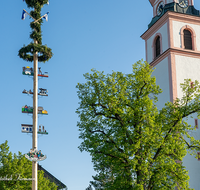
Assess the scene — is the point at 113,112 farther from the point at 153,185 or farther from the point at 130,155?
the point at 153,185

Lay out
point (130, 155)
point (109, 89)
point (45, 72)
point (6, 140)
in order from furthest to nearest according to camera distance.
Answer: point (6, 140) < point (109, 89) < point (130, 155) < point (45, 72)

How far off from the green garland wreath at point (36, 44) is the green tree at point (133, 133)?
6.16 meters

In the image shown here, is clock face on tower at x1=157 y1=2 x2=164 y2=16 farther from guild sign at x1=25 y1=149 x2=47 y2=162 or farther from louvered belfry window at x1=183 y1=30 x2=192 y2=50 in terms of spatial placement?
guild sign at x1=25 y1=149 x2=47 y2=162

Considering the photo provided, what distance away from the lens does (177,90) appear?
31891 millimetres

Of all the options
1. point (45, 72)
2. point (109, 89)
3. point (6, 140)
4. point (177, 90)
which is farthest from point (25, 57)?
point (177, 90)

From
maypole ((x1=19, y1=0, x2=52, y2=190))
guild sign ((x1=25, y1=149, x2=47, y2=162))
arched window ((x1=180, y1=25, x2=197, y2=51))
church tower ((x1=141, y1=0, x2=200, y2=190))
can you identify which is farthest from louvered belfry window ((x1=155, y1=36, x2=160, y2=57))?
guild sign ((x1=25, y1=149, x2=47, y2=162))

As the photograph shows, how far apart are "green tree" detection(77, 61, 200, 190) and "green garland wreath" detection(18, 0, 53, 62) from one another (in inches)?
243

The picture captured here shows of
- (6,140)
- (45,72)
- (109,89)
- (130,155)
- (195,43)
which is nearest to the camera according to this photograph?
(45,72)

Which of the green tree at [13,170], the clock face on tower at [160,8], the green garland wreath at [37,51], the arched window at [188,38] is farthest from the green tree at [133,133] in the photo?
the clock face on tower at [160,8]

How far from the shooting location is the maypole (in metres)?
14.6

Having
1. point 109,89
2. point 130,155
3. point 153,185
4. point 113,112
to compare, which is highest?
point 109,89

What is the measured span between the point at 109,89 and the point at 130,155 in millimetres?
4195

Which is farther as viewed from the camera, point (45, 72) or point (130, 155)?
point (130, 155)

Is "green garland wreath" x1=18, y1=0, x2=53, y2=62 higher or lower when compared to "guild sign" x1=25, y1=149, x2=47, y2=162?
higher
